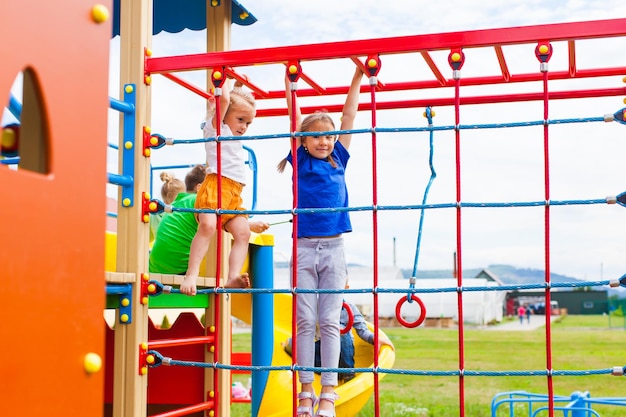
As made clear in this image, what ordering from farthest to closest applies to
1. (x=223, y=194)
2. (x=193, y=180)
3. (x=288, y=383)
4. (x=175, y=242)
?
(x=288, y=383), (x=193, y=180), (x=175, y=242), (x=223, y=194)

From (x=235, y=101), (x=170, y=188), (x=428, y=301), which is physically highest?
(x=235, y=101)

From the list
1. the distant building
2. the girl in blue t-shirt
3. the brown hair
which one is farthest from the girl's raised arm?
the distant building

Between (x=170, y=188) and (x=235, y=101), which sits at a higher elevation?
(x=235, y=101)

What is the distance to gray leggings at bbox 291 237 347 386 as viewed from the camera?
3.45 meters

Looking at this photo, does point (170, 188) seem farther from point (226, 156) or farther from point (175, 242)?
point (226, 156)

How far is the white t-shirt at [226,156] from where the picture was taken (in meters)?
3.64

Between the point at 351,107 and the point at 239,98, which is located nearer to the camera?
the point at 351,107

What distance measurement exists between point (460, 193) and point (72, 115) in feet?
5.79

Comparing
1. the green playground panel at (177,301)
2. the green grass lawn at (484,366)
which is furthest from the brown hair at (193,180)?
the green grass lawn at (484,366)

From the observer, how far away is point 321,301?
3.49 meters

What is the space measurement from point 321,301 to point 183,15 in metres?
2.06

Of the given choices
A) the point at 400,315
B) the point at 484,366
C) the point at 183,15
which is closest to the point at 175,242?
the point at 183,15

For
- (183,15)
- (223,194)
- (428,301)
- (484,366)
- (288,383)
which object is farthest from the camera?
(428,301)

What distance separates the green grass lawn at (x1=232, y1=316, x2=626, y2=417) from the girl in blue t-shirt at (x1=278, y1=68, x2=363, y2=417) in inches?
253
